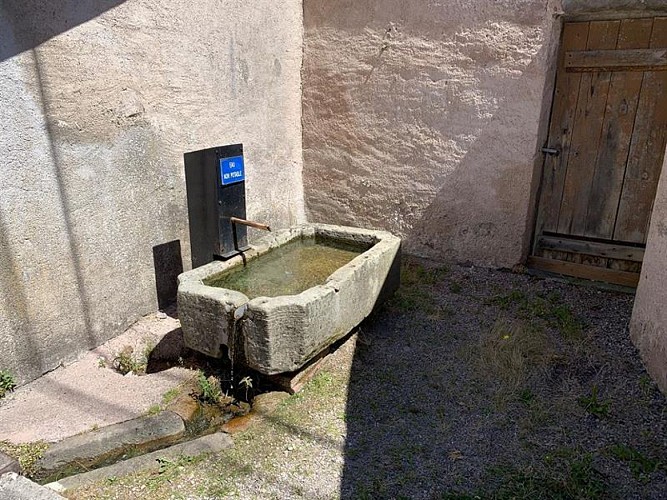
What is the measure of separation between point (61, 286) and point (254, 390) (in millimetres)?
1412

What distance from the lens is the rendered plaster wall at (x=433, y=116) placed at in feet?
14.3

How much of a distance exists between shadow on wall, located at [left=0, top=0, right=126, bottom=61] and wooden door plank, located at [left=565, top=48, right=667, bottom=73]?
376 cm

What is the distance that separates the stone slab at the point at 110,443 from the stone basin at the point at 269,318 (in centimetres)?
46

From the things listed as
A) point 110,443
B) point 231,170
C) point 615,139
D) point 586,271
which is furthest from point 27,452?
point 615,139

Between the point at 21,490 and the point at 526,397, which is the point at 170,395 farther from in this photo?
the point at 526,397

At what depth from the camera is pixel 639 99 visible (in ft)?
13.7

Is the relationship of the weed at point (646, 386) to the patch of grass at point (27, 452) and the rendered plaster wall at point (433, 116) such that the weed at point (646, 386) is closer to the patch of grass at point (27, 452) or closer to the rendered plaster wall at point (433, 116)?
the rendered plaster wall at point (433, 116)

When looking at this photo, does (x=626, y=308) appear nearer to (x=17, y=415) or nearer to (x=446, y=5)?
(x=446, y=5)

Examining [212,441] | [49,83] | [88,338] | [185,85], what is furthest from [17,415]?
[185,85]

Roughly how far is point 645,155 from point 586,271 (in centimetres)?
112

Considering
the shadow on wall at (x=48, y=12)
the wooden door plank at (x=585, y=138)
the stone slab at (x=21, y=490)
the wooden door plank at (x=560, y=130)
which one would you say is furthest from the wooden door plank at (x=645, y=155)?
the stone slab at (x=21, y=490)

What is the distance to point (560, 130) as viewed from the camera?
4523mm

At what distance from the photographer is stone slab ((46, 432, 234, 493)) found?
7.43 feet

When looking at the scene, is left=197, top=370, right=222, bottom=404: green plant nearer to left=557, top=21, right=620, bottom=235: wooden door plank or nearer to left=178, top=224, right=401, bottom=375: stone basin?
left=178, top=224, right=401, bottom=375: stone basin
